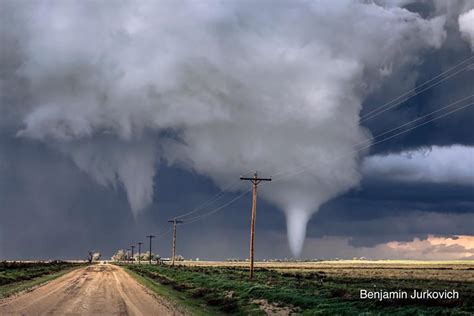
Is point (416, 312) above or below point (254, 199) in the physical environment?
below

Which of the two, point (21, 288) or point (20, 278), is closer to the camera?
point (21, 288)

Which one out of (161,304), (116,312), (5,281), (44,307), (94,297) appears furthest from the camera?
(5,281)

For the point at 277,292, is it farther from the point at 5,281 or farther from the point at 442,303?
the point at 5,281

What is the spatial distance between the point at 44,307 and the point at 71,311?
3.03 meters

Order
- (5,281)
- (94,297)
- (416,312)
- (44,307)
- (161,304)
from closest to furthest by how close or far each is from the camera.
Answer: (416,312)
(44,307)
(161,304)
(94,297)
(5,281)

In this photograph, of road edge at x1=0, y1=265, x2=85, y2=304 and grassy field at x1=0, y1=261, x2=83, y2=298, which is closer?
road edge at x1=0, y1=265, x2=85, y2=304

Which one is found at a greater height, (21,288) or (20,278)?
(21,288)

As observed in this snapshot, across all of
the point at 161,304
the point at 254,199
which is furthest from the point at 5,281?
the point at 161,304

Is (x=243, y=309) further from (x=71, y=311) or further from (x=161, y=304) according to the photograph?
(x=71, y=311)

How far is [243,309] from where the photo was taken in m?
28.8

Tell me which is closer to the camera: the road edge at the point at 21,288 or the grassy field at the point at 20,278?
the road edge at the point at 21,288

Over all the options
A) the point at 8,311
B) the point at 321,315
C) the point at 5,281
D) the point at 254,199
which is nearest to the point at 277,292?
the point at 321,315

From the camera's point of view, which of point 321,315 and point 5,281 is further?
point 5,281

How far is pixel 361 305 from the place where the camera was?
25.7 meters
